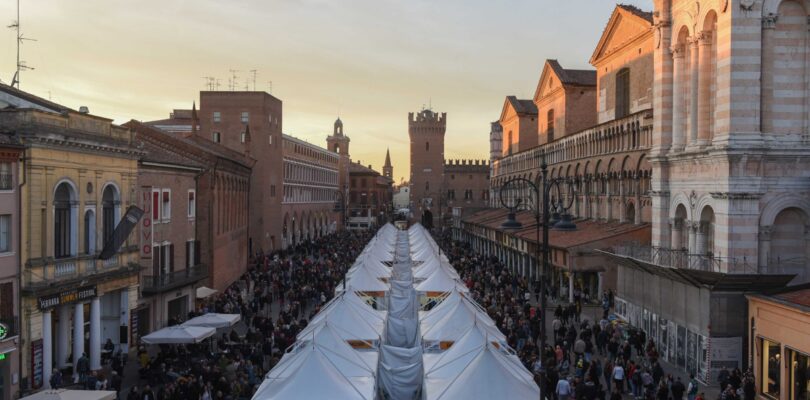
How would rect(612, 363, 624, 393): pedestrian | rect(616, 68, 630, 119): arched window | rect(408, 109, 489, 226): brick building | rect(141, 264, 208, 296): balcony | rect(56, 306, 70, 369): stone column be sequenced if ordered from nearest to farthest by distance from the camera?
1. rect(612, 363, 624, 393): pedestrian
2. rect(56, 306, 70, 369): stone column
3. rect(141, 264, 208, 296): balcony
4. rect(616, 68, 630, 119): arched window
5. rect(408, 109, 489, 226): brick building

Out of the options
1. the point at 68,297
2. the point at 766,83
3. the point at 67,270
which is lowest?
the point at 68,297

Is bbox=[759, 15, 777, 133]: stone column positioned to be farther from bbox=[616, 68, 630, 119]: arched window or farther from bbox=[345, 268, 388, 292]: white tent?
bbox=[616, 68, 630, 119]: arched window

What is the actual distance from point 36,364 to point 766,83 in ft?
71.5

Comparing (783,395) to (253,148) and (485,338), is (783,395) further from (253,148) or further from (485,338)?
(253,148)

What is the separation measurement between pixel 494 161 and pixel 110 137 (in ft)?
227

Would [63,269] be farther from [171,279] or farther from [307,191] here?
[307,191]

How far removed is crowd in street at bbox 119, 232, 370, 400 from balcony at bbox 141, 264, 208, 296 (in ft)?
4.35

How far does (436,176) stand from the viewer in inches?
4722

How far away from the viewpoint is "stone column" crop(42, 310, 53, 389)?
21500mm

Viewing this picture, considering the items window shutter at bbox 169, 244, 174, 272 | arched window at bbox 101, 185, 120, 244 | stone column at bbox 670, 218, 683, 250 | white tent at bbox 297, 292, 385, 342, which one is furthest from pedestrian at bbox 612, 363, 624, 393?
window shutter at bbox 169, 244, 174, 272

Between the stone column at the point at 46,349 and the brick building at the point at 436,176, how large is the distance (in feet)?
291

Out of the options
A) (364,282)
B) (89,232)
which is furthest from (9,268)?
(364,282)

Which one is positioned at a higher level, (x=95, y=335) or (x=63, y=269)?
(x=63, y=269)

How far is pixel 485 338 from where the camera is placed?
60.0 ft
